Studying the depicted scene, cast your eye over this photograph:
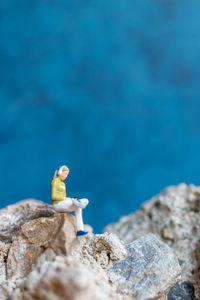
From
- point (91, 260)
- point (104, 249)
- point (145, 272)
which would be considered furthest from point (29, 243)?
point (145, 272)

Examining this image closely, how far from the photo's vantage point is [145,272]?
3018 mm

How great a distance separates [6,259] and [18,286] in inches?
21.2

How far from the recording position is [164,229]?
16.1ft

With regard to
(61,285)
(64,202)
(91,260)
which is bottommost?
(61,285)

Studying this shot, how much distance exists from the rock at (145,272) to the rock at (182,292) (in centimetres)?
54

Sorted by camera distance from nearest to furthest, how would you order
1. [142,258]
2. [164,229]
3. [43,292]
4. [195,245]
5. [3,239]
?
[43,292], [142,258], [3,239], [195,245], [164,229]

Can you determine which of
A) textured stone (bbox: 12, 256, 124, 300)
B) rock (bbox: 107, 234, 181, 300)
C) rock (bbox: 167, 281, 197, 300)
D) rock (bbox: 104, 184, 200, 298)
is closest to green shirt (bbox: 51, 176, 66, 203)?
textured stone (bbox: 12, 256, 124, 300)

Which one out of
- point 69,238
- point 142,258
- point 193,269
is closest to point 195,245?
point 193,269

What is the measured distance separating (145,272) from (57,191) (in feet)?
3.93

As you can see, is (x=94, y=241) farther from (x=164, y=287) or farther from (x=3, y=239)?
(x=3, y=239)

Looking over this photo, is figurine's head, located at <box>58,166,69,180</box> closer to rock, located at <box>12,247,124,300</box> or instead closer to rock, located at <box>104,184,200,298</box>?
rock, located at <box>12,247,124,300</box>

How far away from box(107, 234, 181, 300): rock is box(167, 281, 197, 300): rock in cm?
54

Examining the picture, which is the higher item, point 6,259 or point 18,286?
point 6,259

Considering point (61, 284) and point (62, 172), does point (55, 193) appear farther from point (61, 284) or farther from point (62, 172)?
point (61, 284)
